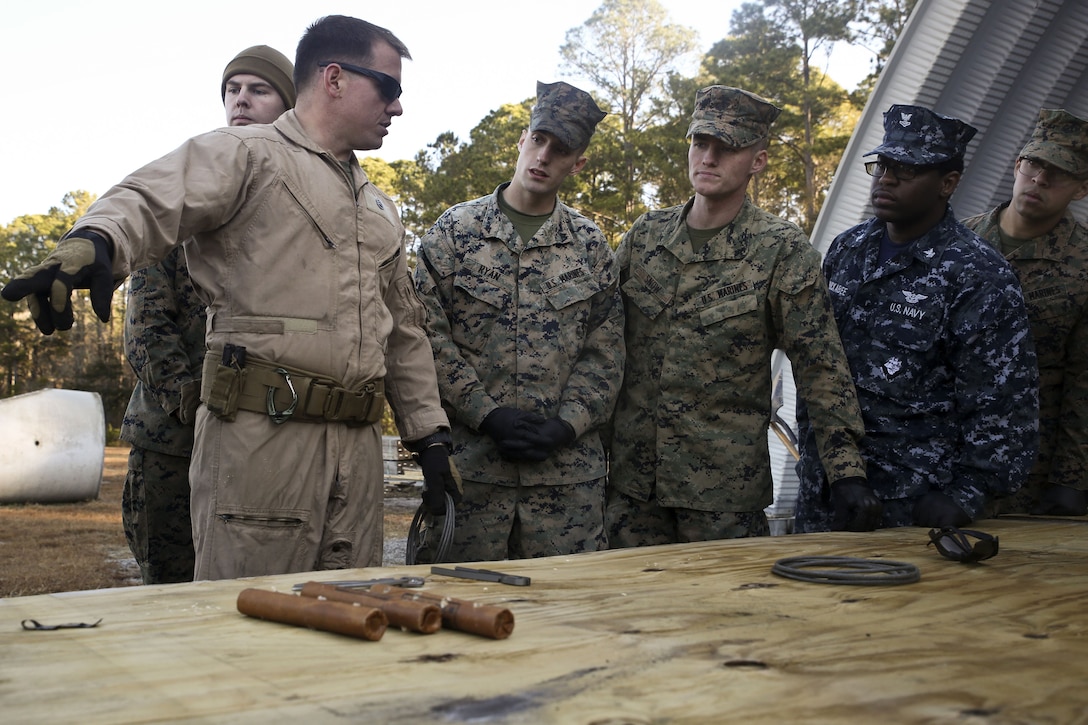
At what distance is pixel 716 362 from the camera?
3.49m

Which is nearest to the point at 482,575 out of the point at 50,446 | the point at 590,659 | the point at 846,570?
the point at 590,659

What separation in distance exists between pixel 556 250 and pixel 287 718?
8.69 feet

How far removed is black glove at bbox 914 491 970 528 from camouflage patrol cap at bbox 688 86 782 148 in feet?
4.42

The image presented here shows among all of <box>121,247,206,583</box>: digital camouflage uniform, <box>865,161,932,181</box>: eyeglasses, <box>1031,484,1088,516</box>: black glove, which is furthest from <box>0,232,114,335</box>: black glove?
<box>1031,484,1088,516</box>: black glove

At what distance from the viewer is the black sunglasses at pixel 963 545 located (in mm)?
2361

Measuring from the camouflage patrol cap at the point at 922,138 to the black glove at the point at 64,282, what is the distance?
2575 mm

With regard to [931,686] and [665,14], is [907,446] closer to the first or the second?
[931,686]

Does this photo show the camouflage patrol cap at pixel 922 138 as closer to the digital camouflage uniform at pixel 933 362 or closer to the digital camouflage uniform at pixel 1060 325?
the digital camouflage uniform at pixel 933 362

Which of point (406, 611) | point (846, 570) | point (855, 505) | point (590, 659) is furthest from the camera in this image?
point (855, 505)

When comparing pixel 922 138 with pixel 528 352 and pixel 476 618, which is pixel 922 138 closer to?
pixel 528 352

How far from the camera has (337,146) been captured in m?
2.92

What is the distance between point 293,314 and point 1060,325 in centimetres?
317

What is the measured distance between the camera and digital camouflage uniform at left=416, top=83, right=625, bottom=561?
341 cm

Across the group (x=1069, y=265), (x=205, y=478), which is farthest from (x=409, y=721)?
(x=1069, y=265)
